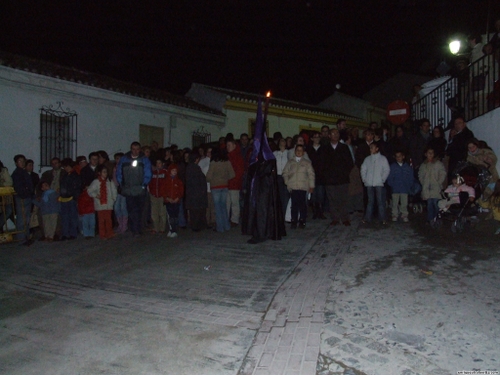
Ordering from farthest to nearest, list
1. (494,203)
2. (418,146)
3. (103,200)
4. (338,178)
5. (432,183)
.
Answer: (418,146), (103,200), (338,178), (432,183), (494,203)

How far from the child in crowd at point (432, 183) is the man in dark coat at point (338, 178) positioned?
148 centimetres

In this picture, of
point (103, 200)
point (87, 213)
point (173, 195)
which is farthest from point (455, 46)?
point (87, 213)

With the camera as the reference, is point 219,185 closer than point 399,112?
Yes

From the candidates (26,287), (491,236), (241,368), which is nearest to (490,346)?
(241,368)

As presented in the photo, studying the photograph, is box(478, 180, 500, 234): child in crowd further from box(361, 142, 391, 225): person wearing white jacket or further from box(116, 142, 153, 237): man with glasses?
box(116, 142, 153, 237): man with glasses

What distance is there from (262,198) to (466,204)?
3566 millimetres

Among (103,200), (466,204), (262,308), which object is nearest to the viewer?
(262,308)

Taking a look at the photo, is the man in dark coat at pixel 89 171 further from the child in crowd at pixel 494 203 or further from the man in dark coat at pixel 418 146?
the child in crowd at pixel 494 203

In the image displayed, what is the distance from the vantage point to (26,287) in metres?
5.67

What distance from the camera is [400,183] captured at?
29.1ft

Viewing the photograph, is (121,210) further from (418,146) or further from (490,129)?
(490,129)

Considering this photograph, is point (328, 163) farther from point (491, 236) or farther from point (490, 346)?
point (490, 346)

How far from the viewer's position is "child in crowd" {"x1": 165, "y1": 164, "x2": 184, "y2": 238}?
9023mm

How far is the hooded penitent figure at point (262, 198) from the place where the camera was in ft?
24.9
